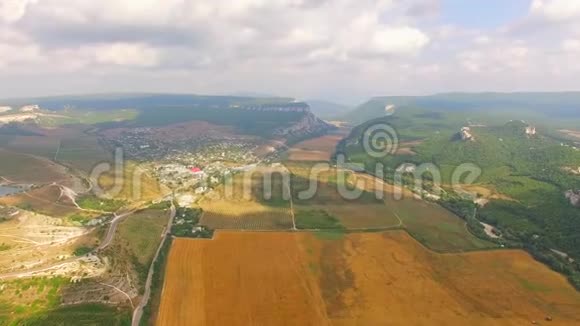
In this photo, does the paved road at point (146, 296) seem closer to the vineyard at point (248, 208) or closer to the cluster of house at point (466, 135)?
the vineyard at point (248, 208)

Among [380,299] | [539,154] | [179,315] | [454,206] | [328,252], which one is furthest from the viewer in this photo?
[539,154]


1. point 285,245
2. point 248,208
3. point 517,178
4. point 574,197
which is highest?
point 574,197

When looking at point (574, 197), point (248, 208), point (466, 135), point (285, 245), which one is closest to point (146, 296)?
point (285, 245)

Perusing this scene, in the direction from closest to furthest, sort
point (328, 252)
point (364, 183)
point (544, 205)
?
point (328, 252) → point (544, 205) → point (364, 183)

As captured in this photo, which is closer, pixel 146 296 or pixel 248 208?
pixel 146 296

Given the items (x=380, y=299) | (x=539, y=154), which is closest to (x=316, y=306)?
(x=380, y=299)

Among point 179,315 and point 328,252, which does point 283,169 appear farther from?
point 179,315

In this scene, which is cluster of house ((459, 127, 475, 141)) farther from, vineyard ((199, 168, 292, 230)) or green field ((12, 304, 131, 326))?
green field ((12, 304, 131, 326))

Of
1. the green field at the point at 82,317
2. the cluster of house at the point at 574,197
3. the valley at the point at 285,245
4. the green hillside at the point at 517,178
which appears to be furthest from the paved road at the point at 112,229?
the cluster of house at the point at 574,197

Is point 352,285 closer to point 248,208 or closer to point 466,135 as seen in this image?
point 248,208
